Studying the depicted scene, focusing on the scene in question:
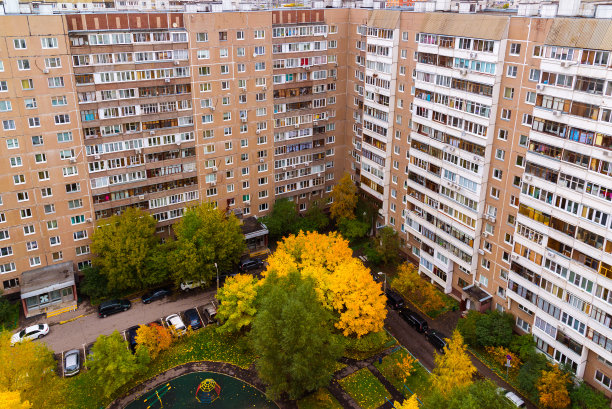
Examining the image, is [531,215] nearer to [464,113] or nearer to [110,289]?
[464,113]

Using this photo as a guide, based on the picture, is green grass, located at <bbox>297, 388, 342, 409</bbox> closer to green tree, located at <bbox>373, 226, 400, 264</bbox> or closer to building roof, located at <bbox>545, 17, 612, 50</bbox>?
green tree, located at <bbox>373, 226, 400, 264</bbox>

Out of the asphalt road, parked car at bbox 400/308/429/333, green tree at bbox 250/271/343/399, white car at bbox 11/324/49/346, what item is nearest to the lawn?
parked car at bbox 400/308/429/333

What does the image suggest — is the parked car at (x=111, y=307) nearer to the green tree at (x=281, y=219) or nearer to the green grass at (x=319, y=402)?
the green tree at (x=281, y=219)

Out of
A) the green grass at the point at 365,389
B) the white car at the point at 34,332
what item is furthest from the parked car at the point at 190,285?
the green grass at the point at 365,389

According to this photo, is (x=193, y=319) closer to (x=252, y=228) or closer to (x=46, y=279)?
(x=252, y=228)

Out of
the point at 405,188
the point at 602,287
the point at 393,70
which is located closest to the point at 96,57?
the point at 393,70

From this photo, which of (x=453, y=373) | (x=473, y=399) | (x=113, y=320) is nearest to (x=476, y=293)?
(x=453, y=373)
